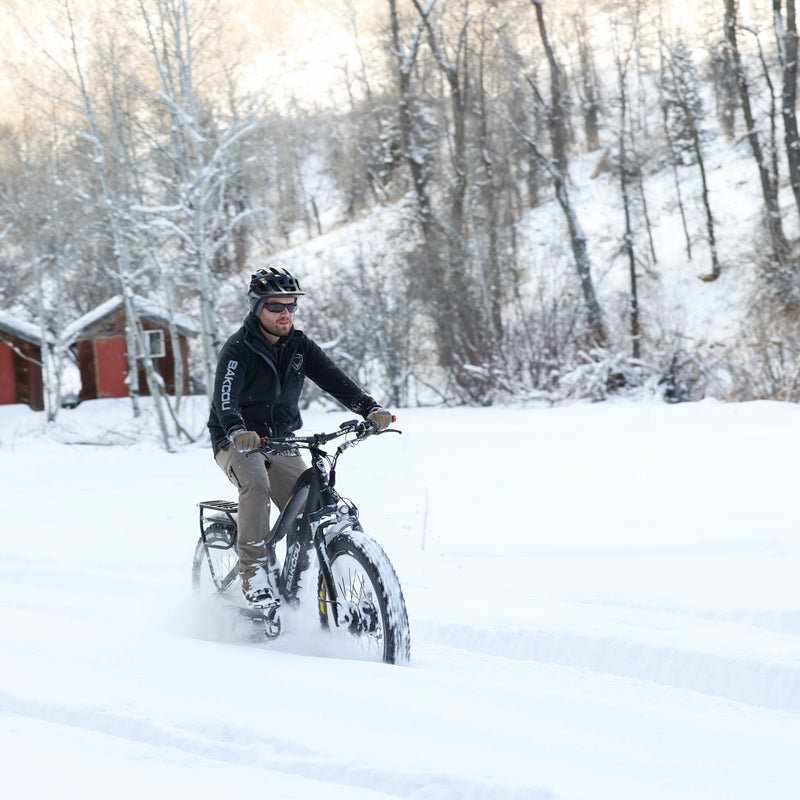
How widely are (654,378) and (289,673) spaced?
1426 centimetres

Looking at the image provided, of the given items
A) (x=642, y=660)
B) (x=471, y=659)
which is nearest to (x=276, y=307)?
(x=471, y=659)

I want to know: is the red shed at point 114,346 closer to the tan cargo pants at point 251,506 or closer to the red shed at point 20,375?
the red shed at point 20,375

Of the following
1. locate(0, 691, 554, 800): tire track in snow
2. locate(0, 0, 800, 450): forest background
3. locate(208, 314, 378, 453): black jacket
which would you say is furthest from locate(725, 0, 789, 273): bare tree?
locate(0, 691, 554, 800): tire track in snow

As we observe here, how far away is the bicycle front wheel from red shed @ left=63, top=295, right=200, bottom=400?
26.7m

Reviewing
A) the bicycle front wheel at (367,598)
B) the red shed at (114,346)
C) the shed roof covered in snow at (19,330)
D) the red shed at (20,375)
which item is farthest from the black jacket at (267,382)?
the red shed at (20,375)

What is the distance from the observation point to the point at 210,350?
14.7 metres

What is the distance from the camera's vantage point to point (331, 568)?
420 centimetres

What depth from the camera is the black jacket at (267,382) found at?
441cm

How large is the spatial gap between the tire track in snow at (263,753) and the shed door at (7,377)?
3269cm

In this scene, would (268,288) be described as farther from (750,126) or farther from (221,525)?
(750,126)

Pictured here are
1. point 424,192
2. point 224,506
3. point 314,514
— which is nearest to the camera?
point 314,514

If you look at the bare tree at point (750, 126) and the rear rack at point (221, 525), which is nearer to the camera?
the rear rack at point (221, 525)

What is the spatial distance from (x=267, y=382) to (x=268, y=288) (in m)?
0.52

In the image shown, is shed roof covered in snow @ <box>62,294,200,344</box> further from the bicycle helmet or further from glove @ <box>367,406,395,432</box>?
glove @ <box>367,406,395,432</box>
